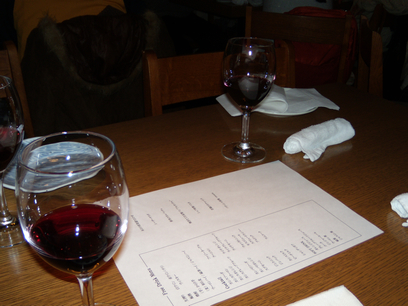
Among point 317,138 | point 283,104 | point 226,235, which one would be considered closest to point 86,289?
point 226,235

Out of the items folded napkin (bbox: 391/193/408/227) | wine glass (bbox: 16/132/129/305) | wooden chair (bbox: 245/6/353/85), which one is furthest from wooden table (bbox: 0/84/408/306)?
wooden chair (bbox: 245/6/353/85)

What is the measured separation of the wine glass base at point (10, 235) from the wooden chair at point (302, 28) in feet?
3.69

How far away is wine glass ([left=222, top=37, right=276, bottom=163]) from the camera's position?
0.75m

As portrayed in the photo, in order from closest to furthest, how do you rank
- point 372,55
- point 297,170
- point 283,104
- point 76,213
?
point 76,213, point 297,170, point 283,104, point 372,55

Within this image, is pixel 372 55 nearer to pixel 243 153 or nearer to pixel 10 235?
pixel 243 153

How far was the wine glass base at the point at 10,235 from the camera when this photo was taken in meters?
0.51

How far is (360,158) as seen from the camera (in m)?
0.78

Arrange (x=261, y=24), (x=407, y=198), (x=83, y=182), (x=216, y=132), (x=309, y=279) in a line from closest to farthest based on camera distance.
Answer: (x=83, y=182)
(x=309, y=279)
(x=407, y=198)
(x=216, y=132)
(x=261, y=24)

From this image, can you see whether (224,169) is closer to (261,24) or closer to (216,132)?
(216,132)

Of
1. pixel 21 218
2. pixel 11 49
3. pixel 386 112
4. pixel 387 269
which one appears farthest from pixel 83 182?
pixel 386 112

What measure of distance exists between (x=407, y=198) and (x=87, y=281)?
0.51 m

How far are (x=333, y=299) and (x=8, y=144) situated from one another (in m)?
0.47

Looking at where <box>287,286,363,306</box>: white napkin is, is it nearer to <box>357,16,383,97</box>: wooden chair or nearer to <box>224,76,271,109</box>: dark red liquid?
<box>224,76,271,109</box>: dark red liquid

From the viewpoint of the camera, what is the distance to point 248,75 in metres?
0.77
